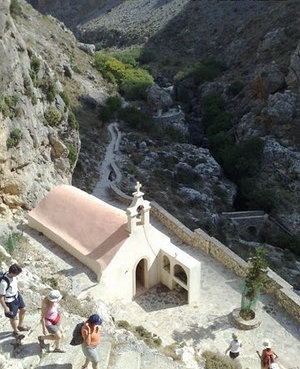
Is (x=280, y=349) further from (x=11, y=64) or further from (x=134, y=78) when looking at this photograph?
(x=134, y=78)

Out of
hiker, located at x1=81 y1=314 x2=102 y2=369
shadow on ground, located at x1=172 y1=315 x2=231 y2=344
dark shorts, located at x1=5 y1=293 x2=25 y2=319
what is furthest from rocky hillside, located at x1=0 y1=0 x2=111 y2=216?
hiker, located at x1=81 y1=314 x2=102 y2=369

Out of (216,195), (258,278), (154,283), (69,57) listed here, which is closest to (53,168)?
(154,283)

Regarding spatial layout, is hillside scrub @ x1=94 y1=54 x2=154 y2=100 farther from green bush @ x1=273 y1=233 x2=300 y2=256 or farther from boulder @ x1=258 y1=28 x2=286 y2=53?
green bush @ x1=273 y1=233 x2=300 y2=256

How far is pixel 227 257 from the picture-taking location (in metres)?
20.3

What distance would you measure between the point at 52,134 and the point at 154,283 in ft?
32.2

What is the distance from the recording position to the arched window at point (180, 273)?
18344 mm

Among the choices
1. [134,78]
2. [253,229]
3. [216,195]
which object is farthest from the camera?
[134,78]

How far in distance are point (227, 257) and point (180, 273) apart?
101 inches

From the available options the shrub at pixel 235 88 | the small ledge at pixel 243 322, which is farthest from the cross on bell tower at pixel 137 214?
the shrub at pixel 235 88

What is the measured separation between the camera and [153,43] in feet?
262

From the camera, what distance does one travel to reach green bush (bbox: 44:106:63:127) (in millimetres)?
25798

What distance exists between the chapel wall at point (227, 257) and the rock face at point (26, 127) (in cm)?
533

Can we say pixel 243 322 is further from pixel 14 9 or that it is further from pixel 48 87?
pixel 14 9

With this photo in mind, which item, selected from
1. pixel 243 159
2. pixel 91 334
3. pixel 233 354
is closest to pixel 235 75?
pixel 243 159
